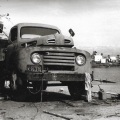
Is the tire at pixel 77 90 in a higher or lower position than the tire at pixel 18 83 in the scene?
lower

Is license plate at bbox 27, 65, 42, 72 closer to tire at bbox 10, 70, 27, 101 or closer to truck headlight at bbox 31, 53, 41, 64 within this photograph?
truck headlight at bbox 31, 53, 41, 64

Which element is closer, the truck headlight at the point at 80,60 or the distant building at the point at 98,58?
the truck headlight at the point at 80,60

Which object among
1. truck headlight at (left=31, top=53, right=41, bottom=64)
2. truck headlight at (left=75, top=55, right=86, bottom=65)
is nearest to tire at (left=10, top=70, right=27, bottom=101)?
truck headlight at (left=31, top=53, right=41, bottom=64)

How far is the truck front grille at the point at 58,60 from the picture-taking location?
5.61 m

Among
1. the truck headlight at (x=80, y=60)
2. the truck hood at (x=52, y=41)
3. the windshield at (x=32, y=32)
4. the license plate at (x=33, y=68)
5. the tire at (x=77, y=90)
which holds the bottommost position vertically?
the tire at (x=77, y=90)

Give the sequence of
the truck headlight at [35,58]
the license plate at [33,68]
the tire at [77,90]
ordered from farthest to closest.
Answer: the tire at [77,90] < the truck headlight at [35,58] < the license plate at [33,68]

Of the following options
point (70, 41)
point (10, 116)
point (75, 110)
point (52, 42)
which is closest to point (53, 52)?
point (52, 42)

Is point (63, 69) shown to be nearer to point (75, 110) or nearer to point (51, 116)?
point (75, 110)

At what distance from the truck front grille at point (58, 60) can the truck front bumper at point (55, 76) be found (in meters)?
0.25

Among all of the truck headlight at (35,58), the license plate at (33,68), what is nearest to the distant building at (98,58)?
the truck headlight at (35,58)

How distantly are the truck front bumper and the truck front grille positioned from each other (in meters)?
0.25

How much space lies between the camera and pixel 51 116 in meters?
4.37

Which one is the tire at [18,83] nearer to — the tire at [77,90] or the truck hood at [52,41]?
the truck hood at [52,41]

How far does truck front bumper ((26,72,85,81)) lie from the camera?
5332mm
